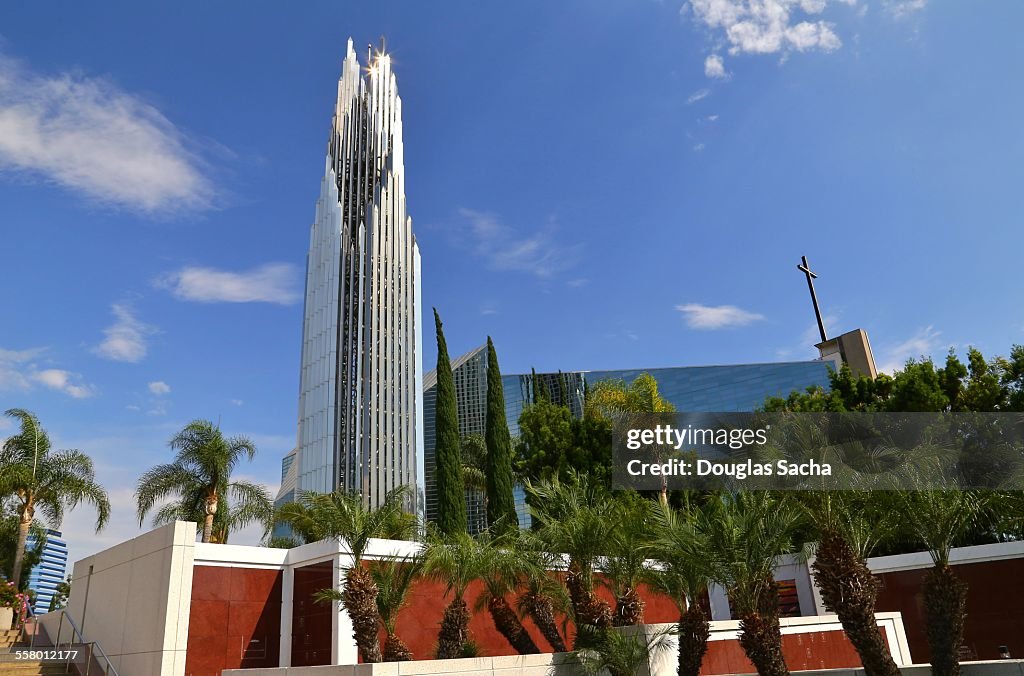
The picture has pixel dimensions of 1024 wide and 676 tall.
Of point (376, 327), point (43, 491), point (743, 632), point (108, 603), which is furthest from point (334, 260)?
point (743, 632)

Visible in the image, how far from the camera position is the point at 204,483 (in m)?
32.2

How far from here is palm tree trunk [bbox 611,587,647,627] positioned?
1892 centimetres

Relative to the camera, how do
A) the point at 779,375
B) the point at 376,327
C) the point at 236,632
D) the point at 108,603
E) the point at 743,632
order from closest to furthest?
the point at 743,632 < the point at 236,632 < the point at 108,603 < the point at 376,327 < the point at 779,375

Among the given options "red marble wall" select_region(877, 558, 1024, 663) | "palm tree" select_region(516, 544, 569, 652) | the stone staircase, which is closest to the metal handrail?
the stone staircase

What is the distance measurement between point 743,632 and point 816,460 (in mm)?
11074

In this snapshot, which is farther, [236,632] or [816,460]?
[816,460]

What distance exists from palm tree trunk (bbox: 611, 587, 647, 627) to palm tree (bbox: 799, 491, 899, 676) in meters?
4.60

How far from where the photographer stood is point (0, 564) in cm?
3569

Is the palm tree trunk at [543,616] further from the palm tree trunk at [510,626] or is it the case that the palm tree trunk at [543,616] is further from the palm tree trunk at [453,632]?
the palm tree trunk at [453,632]

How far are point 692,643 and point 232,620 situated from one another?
493 inches

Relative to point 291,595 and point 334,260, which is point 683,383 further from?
point 291,595

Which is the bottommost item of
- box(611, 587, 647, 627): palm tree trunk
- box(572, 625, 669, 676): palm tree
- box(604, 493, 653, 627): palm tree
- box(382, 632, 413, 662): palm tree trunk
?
box(572, 625, 669, 676): palm tree

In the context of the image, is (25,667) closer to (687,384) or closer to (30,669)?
(30,669)

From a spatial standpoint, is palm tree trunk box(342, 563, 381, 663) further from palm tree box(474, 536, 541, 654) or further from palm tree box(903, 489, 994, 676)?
palm tree box(903, 489, 994, 676)
